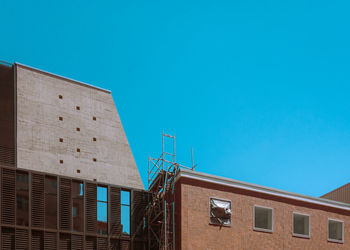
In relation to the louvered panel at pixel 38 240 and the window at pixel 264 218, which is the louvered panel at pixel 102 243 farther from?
the window at pixel 264 218

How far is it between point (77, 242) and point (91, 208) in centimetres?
226

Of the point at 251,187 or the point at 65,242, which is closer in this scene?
the point at 65,242

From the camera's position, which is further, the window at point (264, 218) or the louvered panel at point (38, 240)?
the window at point (264, 218)

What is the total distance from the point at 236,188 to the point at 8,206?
14311mm

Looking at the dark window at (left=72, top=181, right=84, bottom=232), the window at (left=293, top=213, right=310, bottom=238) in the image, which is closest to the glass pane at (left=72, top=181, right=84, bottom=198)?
the dark window at (left=72, top=181, right=84, bottom=232)

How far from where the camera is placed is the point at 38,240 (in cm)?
3109

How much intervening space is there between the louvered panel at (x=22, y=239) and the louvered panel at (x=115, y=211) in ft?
18.1

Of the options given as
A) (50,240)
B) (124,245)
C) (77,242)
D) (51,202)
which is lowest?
(124,245)

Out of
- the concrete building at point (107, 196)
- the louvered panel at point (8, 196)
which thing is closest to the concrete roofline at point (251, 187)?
the concrete building at point (107, 196)

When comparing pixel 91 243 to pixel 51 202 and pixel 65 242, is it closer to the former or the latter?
pixel 65 242

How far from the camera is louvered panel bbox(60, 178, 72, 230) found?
32250mm

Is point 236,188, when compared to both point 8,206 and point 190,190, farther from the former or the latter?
point 8,206

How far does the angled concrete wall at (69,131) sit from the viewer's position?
122 ft

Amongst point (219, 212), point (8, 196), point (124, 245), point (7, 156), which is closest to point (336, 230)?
point (219, 212)
